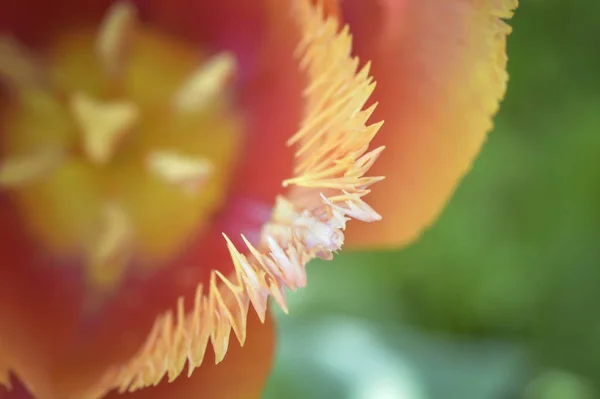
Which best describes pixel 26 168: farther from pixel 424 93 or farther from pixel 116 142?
pixel 424 93

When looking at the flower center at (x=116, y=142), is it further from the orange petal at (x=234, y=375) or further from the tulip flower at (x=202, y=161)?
the orange petal at (x=234, y=375)

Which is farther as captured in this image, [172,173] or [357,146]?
[172,173]

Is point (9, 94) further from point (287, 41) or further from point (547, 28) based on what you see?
point (547, 28)

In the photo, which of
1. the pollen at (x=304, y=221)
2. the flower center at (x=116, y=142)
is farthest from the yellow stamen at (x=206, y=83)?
the pollen at (x=304, y=221)

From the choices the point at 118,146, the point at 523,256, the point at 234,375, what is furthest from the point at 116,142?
the point at 523,256

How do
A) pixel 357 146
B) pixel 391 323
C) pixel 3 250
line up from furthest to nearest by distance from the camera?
pixel 391 323, pixel 3 250, pixel 357 146

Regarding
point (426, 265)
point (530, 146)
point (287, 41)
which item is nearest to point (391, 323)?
point (426, 265)

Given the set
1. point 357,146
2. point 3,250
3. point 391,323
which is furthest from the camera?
point 391,323

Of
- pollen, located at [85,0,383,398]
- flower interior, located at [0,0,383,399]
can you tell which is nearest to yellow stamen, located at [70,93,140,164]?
flower interior, located at [0,0,383,399]
